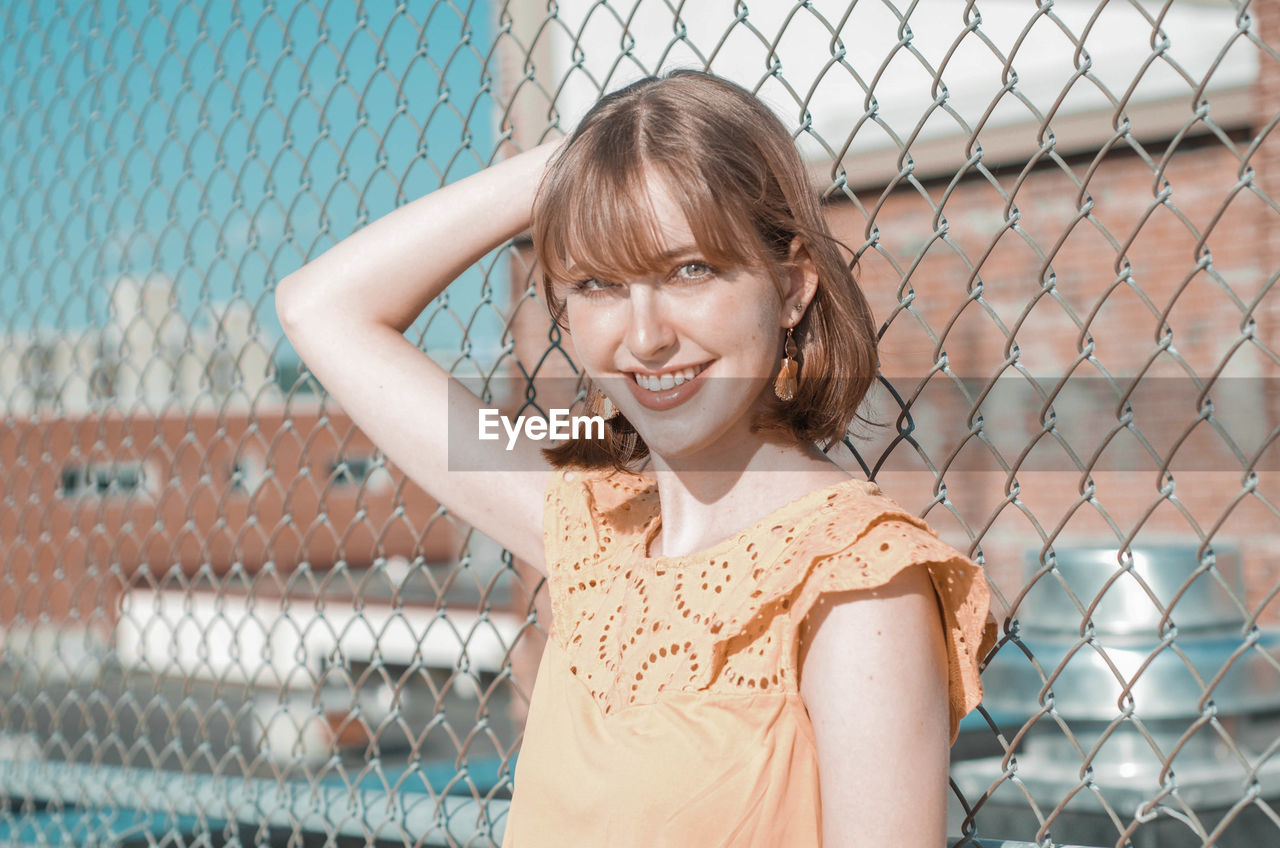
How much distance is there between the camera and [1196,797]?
237cm

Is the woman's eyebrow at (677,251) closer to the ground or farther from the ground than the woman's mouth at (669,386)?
farther from the ground

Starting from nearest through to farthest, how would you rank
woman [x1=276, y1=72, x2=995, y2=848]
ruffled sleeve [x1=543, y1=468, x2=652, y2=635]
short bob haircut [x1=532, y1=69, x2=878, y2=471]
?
1. woman [x1=276, y1=72, x2=995, y2=848]
2. short bob haircut [x1=532, y1=69, x2=878, y2=471]
3. ruffled sleeve [x1=543, y1=468, x2=652, y2=635]

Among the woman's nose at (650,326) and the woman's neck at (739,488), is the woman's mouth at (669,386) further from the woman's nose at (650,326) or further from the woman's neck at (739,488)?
the woman's neck at (739,488)

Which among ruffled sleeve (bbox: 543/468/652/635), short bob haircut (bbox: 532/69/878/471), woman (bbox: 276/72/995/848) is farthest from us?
ruffled sleeve (bbox: 543/468/652/635)

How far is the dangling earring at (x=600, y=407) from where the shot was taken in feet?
4.96

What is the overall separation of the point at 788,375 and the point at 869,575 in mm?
301

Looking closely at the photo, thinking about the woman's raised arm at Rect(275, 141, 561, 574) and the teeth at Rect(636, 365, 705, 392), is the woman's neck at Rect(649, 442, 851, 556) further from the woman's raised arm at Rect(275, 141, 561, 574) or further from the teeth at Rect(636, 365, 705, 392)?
the woman's raised arm at Rect(275, 141, 561, 574)

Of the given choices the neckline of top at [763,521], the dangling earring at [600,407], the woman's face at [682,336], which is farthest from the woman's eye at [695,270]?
the dangling earring at [600,407]

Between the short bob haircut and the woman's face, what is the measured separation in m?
0.02

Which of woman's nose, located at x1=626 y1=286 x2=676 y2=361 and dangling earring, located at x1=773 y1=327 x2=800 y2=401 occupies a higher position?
woman's nose, located at x1=626 y1=286 x2=676 y2=361

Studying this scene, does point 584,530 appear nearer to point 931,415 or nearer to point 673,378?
point 673,378

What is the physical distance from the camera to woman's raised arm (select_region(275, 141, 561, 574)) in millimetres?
1561

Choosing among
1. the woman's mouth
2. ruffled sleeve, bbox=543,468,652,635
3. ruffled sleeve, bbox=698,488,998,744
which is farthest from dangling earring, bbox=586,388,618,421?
ruffled sleeve, bbox=698,488,998,744

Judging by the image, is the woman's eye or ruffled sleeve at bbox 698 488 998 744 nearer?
ruffled sleeve at bbox 698 488 998 744
